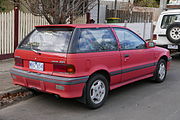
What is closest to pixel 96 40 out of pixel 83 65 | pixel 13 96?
pixel 83 65

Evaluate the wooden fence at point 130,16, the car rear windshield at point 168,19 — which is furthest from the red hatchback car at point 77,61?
the wooden fence at point 130,16

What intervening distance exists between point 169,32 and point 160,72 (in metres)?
3.28

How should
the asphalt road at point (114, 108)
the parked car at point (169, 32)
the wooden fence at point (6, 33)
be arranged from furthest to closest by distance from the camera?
the parked car at point (169, 32) → the wooden fence at point (6, 33) → the asphalt road at point (114, 108)

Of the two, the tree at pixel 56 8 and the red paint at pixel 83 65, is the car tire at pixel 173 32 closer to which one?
the tree at pixel 56 8

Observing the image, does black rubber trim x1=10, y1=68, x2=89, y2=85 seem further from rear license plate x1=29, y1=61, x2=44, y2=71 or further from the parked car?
the parked car

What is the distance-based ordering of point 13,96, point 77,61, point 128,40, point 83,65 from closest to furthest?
point 77,61, point 83,65, point 13,96, point 128,40

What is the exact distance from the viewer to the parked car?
947cm

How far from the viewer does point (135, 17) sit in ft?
51.9

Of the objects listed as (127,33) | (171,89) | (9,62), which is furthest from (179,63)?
(9,62)

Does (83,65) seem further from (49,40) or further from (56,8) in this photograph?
(56,8)

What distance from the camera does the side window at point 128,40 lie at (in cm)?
550

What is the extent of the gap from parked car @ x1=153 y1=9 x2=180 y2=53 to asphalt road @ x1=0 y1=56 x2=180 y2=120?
12.7ft

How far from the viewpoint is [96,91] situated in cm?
479

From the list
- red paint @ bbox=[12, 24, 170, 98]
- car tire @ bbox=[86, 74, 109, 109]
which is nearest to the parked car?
red paint @ bbox=[12, 24, 170, 98]
